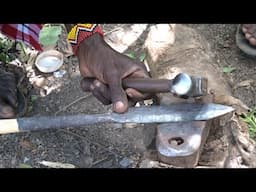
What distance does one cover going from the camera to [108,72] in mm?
1852

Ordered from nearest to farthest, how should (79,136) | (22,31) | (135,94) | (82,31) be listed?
(135,94) < (82,31) < (22,31) < (79,136)

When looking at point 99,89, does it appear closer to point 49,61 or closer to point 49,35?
point 49,61

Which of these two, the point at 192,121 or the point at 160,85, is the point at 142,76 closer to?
the point at 160,85

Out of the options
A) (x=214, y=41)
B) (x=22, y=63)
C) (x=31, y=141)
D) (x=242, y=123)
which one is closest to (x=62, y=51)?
(x=22, y=63)

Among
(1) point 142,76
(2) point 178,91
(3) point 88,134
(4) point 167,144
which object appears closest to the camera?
(2) point 178,91

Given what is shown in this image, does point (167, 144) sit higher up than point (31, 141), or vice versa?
point (167, 144)

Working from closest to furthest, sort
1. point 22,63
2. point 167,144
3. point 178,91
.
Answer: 1. point 178,91
2. point 167,144
3. point 22,63

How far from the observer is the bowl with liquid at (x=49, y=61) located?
2861 millimetres

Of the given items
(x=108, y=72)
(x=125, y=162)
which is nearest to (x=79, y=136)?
(x=125, y=162)

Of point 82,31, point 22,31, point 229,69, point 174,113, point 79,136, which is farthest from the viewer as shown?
point 229,69

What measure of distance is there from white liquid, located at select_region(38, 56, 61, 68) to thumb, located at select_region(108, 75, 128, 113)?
1138 millimetres

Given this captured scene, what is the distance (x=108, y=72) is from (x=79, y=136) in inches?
29.8

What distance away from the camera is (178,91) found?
1510 millimetres

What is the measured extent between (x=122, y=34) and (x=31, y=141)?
92cm
